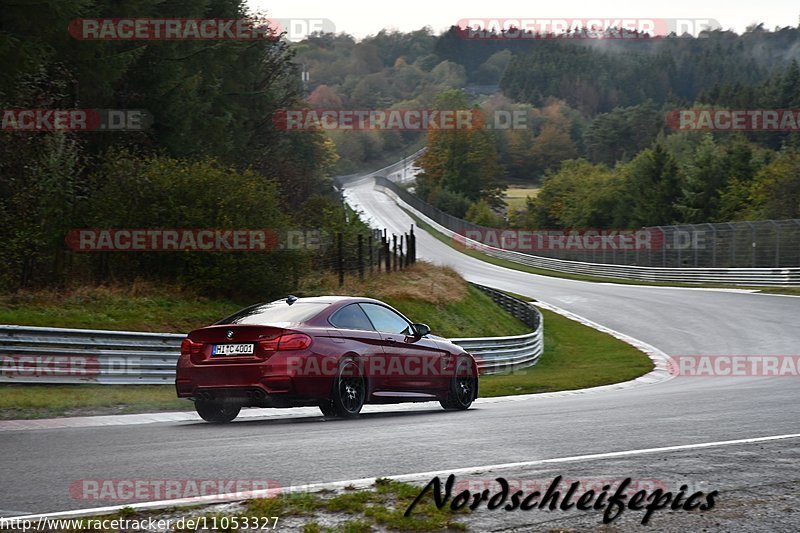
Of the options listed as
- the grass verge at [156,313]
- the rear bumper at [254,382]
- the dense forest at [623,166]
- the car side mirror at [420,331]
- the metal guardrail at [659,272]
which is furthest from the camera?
the dense forest at [623,166]

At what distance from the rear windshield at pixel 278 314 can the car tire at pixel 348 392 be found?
0.75 meters

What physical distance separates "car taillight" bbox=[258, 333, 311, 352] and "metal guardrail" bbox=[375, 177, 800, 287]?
129 feet

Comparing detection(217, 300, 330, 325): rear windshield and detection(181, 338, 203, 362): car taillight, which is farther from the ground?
detection(217, 300, 330, 325): rear windshield

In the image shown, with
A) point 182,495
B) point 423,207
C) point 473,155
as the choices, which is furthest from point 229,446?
point 473,155

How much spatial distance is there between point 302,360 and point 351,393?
1008mm

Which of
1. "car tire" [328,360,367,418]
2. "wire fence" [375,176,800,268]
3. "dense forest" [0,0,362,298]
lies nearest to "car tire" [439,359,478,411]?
"car tire" [328,360,367,418]

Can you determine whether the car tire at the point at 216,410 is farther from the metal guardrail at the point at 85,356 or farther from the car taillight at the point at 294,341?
the metal guardrail at the point at 85,356

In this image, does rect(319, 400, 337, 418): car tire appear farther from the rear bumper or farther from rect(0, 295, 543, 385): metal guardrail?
rect(0, 295, 543, 385): metal guardrail

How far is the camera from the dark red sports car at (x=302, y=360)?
11.3 m

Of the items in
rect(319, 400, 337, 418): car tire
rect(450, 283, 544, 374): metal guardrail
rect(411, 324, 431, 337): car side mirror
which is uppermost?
rect(411, 324, 431, 337): car side mirror

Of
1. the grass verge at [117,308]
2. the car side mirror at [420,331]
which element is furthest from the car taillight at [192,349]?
the grass verge at [117,308]

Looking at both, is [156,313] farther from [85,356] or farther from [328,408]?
[328,408]

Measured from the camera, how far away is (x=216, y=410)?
1227 centimetres

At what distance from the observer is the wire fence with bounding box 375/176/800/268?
48312 mm
